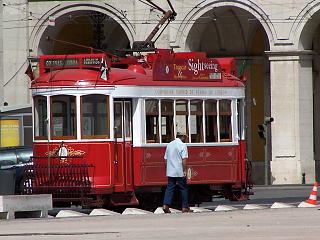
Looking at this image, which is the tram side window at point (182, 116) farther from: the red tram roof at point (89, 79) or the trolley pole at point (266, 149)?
the trolley pole at point (266, 149)

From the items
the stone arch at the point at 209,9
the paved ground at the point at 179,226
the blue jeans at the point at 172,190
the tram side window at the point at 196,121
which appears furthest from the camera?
the stone arch at the point at 209,9

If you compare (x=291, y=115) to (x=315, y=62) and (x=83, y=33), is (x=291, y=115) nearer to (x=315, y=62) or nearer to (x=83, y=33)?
(x=315, y=62)

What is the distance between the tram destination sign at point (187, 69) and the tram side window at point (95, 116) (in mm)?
1433

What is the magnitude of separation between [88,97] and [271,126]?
26512 millimetres

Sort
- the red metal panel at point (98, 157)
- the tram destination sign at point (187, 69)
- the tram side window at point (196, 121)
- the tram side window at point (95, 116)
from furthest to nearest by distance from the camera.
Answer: the tram side window at point (196, 121), the tram destination sign at point (187, 69), the tram side window at point (95, 116), the red metal panel at point (98, 157)

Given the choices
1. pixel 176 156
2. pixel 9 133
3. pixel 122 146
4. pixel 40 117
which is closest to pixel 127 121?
pixel 122 146

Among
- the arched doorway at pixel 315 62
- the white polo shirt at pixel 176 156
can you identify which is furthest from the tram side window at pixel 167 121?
the arched doorway at pixel 315 62

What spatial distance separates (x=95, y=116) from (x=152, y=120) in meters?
1.27

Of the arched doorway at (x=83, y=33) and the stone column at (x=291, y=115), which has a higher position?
the arched doorway at (x=83, y=33)

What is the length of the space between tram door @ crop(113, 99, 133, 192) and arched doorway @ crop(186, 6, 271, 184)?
29.5m

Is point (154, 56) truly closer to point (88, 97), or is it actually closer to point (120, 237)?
point (88, 97)

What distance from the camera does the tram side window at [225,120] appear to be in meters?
30.8

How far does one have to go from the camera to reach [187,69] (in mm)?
30344

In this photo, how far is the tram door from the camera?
94.5 ft
